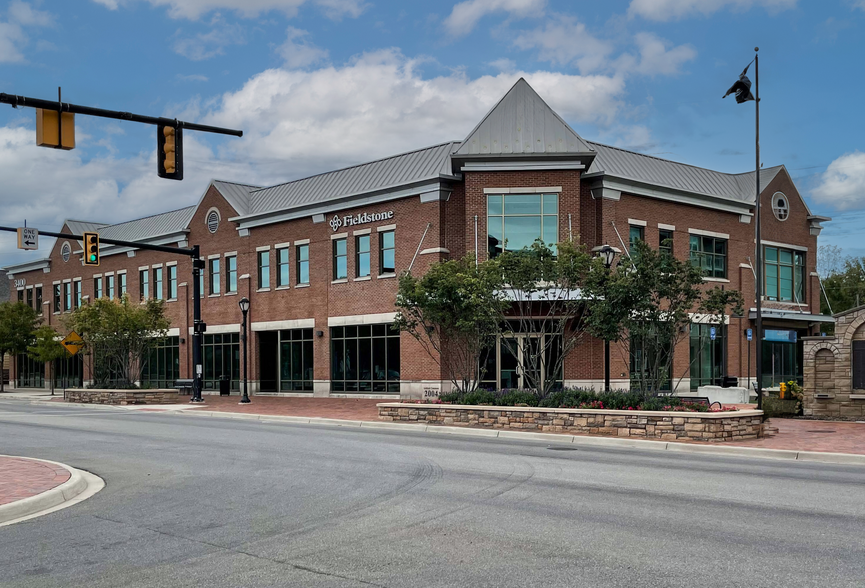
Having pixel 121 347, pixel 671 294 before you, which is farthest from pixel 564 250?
pixel 121 347

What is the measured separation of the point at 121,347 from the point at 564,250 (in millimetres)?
23446

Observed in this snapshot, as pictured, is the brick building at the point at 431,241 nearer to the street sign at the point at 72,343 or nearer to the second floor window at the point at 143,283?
the second floor window at the point at 143,283

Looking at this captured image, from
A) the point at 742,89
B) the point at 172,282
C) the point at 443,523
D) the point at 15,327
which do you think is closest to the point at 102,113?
the point at 443,523

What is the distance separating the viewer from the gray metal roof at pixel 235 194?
1708 inches

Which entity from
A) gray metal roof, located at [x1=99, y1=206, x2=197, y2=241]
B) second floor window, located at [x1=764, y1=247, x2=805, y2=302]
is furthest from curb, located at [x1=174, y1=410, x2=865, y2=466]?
gray metal roof, located at [x1=99, y1=206, x2=197, y2=241]

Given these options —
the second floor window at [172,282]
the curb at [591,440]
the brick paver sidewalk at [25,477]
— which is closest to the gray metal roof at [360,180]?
the second floor window at [172,282]

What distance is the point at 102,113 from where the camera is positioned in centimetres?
1391

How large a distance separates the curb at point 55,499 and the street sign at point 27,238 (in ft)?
59.6

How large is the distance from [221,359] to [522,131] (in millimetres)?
21467

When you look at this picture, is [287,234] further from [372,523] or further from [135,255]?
[372,523]

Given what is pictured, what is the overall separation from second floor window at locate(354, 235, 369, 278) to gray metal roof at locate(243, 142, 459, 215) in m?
2.05

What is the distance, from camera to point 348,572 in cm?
678

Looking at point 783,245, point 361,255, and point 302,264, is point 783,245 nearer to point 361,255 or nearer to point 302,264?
point 361,255

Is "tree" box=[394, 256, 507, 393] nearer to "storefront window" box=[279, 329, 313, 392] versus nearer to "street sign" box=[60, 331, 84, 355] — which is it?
"storefront window" box=[279, 329, 313, 392]
